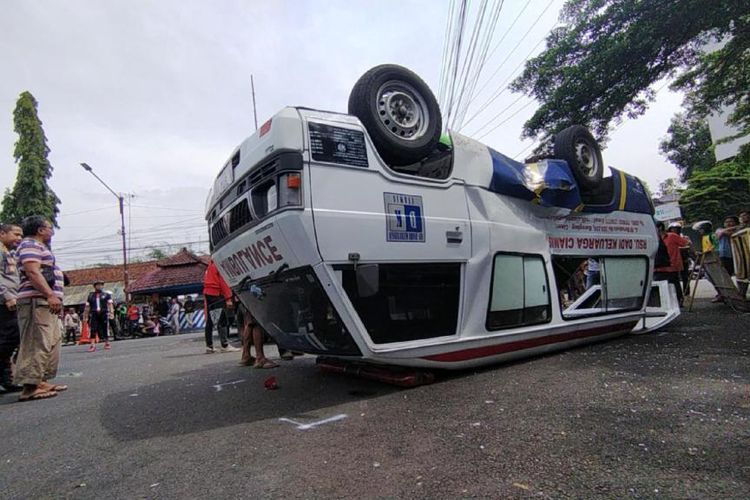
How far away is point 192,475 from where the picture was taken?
2.22m

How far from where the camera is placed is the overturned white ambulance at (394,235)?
9.95 feet

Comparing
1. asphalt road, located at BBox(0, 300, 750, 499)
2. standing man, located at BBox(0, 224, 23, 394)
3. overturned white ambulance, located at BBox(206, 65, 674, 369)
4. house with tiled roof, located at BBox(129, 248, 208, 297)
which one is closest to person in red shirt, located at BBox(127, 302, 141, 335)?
house with tiled roof, located at BBox(129, 248, 208, 297)

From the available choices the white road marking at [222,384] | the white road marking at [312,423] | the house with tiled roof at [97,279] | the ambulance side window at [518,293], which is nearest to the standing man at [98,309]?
the white road marking at [222,384]

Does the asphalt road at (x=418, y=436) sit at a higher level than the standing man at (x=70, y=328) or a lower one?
lower

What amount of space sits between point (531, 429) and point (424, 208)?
5.79ft

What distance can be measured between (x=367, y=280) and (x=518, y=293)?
5.70ft

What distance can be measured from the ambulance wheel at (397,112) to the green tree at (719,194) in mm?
24406

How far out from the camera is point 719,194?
74.6 ft

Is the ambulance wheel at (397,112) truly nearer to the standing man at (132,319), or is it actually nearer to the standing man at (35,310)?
the standing man at (35,310)

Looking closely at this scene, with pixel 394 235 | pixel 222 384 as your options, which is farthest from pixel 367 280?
pixel 222 384

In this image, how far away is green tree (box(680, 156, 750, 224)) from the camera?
2192 centimetres

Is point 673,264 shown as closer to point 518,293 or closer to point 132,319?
point 518,293

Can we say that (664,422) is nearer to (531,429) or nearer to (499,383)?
(531,429)

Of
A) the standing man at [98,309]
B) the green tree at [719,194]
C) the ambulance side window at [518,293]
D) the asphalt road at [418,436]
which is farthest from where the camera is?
the green tree at [719,194]
